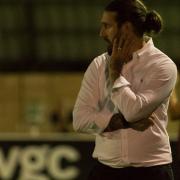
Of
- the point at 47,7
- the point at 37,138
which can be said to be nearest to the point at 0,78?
the point at 47,7

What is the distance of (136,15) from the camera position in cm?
337

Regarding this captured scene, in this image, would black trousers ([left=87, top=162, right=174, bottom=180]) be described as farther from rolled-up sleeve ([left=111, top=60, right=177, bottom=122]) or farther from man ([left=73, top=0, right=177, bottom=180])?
rolled-up sleeve ([left=111, top=60, right=177, bottom=122])

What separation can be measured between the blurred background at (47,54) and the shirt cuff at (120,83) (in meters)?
6.23

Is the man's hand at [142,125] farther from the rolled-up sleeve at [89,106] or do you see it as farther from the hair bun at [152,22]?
the hair bun at [152,22]

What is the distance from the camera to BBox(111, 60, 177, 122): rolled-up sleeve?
10.7ft

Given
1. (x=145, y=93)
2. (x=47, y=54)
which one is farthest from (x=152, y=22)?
(x=47, y=54)

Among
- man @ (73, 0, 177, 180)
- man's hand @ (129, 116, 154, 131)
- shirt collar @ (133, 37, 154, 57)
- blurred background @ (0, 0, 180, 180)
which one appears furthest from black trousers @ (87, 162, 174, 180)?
blurred background @ (0, 0, 180, 180)

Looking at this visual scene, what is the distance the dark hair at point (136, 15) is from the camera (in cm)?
336

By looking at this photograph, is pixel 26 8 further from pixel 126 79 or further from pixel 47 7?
pixel 126 79

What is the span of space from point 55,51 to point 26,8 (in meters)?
0.65

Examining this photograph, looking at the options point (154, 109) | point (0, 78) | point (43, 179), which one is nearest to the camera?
point (154, 109)

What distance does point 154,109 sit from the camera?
3318mm

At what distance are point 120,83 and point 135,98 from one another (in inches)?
3.0

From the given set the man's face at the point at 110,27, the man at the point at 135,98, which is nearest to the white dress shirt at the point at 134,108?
the man at the point at 135,98
